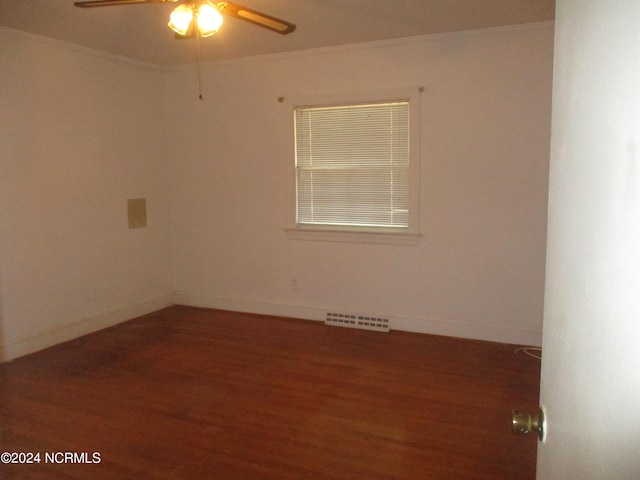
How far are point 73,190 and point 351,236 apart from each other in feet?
8.26

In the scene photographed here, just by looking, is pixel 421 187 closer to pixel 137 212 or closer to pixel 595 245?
pixel 137 212

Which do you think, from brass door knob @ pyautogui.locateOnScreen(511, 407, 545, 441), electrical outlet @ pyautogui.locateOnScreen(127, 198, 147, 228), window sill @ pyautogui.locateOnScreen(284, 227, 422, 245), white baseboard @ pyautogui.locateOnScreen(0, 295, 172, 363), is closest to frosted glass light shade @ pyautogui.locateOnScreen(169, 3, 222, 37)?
brass door knob @ pyautogui.locateOnScreen(511, 407, 545, 441)

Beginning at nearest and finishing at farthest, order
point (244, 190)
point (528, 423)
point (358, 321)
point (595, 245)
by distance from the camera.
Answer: point (595, 245), point (528, 423), point (358, 321), point (244, 190)

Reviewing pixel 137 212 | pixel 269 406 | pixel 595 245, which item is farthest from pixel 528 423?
pixel 137 212

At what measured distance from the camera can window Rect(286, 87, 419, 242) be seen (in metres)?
4.34

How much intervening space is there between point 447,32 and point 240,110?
2088mm

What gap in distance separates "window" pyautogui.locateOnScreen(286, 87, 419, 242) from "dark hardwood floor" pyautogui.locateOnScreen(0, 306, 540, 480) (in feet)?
3.55

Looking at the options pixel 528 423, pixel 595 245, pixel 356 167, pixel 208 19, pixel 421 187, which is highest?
pixel 208 19

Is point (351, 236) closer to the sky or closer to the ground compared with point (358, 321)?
closer to the sky

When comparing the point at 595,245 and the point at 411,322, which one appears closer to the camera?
the point at 595,245

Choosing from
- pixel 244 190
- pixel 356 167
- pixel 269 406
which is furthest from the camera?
pixel 244 190

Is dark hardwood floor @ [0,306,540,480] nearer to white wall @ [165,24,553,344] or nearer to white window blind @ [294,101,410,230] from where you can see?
white wall @ [165,24,553,344]

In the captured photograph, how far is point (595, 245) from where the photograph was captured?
2.19 feet

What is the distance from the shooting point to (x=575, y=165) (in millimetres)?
777
